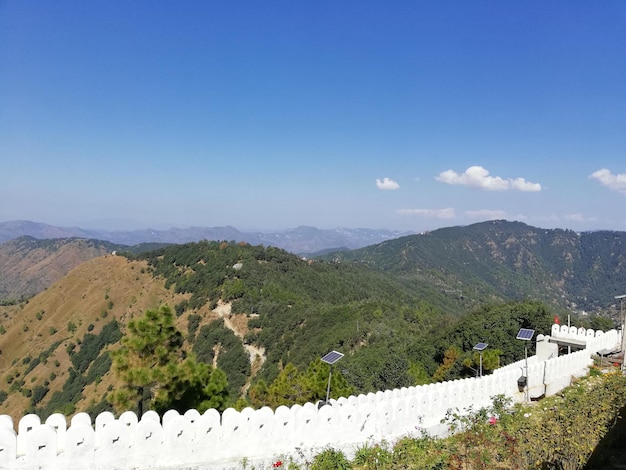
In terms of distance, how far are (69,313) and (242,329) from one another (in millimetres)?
38399

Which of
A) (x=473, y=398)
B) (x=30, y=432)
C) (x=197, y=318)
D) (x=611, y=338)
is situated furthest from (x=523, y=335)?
(x=197, y=318)

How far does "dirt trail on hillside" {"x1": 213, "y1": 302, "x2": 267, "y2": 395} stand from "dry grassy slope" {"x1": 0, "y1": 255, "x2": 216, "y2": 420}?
182 cm

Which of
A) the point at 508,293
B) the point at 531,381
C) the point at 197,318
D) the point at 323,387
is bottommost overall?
the point at 508,293

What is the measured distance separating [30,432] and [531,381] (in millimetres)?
14227

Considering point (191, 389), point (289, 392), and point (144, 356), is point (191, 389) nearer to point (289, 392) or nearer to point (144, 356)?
point (144, 356)

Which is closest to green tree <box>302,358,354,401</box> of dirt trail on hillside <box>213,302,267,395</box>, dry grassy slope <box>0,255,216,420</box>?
dirt trail on hillside <box>213,302,267,395</box>

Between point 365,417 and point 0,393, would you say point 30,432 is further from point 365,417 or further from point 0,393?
point 0,393

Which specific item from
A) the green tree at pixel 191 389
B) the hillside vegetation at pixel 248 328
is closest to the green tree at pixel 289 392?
the hillside vegetation at pixel 248 328

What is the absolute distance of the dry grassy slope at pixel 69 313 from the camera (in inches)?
2215

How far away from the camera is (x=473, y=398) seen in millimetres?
12055

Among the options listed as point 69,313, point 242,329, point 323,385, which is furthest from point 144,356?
point 69,313

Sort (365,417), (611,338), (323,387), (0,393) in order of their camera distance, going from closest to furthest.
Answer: (365,417) → (323,387) → (611,338) → (0,393)

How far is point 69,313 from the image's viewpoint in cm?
7131

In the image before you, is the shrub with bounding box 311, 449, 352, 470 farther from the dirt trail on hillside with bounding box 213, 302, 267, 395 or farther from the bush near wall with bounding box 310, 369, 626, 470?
the dirt trail on hillside with bounding box 213, 302, 267, 395
